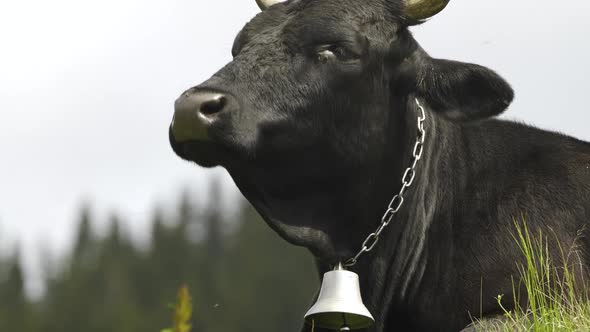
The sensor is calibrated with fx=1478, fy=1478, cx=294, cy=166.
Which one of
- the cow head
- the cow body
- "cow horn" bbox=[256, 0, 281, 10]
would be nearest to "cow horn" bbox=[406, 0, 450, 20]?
the cow head

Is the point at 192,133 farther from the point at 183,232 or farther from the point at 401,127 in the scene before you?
the point at 183,232

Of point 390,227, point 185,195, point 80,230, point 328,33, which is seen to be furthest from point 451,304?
point 80,230

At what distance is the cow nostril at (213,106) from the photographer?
8.30 meters

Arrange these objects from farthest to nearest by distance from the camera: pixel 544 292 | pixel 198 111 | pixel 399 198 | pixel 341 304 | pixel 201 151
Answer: pixel 399 198 < pixel 544 292 < pixel 341 304 < pixel 201 151 < pixel 198 111

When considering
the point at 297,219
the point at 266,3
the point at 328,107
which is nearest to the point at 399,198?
the point at 297,219

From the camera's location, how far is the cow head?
868 cm

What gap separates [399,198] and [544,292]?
43.9 inches

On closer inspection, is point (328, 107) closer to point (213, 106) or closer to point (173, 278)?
point (213, 106)

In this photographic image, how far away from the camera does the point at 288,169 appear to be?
29.2 ft

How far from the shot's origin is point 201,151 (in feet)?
28.1

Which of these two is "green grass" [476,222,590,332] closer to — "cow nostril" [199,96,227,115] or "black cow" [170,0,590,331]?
"black cow" [170,0,590,331]

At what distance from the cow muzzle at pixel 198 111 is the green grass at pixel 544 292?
1.90 metres

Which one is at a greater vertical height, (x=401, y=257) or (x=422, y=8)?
(x=422, y=8)

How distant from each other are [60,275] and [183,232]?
9.73m
